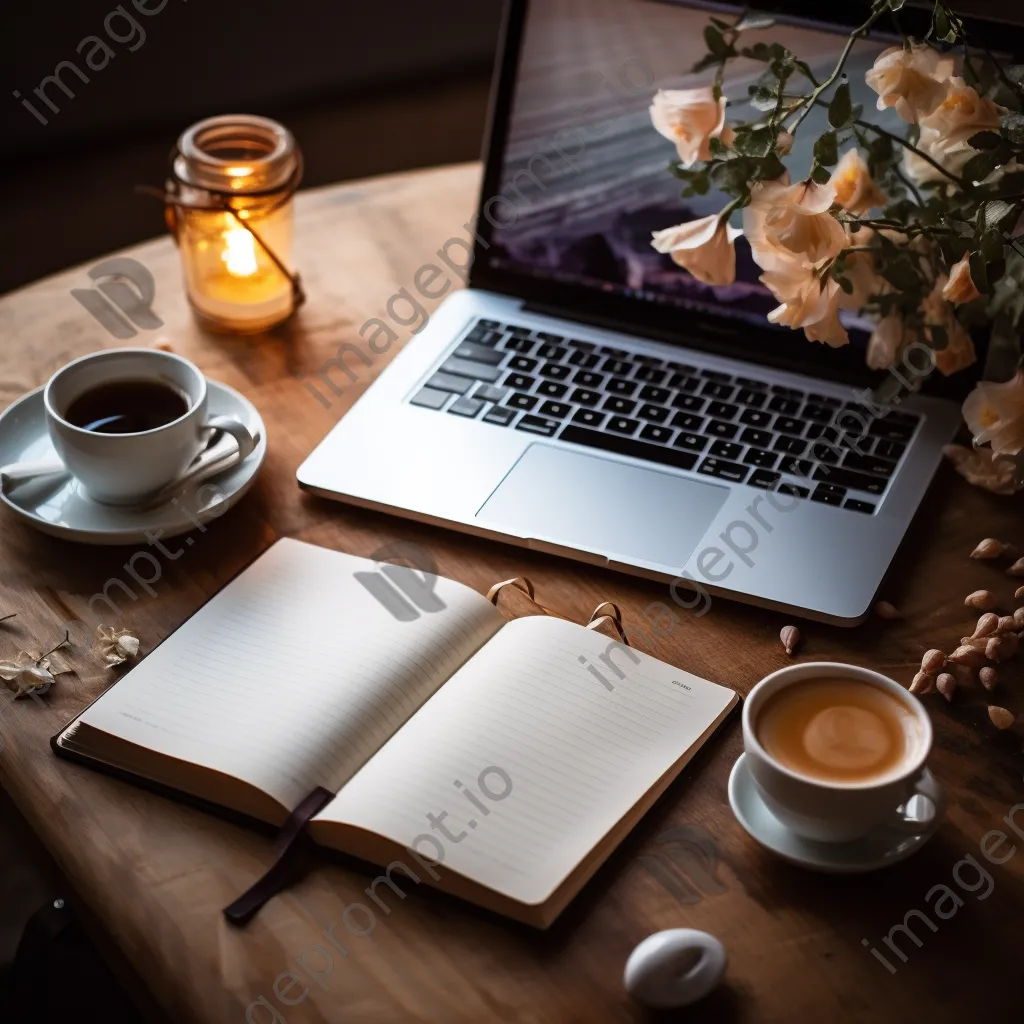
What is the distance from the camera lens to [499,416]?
1089 mm

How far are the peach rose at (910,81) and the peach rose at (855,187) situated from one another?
0.07m

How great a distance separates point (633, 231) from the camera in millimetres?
1152

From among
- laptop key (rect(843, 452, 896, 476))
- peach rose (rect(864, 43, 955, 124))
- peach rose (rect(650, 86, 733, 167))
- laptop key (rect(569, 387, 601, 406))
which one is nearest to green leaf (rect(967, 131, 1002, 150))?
peach rose (rect(864, 43, 955, 124))

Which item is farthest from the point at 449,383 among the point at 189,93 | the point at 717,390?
the point at 189,93

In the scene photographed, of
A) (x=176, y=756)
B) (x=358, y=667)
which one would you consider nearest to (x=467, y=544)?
(x=358, y=667)

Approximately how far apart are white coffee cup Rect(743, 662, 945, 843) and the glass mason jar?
69 cm

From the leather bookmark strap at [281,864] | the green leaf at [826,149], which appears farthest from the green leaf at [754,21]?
the leather bookmark strap at [281,864]

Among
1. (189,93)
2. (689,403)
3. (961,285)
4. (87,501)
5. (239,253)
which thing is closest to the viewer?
(961,285)

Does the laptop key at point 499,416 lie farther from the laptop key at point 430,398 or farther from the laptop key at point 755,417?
the laptop key at point 755,417

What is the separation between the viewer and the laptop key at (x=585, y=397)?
1.10 m

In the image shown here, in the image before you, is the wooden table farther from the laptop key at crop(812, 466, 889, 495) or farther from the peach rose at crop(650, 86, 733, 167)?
the peach rose at crop(650, 86, 733, 167)

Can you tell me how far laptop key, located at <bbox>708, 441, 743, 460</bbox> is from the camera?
104 centimetres

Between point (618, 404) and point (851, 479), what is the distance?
0.21 metres

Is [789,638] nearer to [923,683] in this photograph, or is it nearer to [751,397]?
Answer: [923,683]
